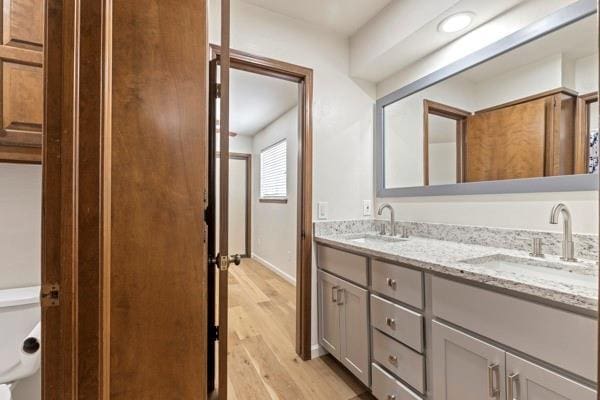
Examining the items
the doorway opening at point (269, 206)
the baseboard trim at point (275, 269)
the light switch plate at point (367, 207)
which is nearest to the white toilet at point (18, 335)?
the doorway opening at point (269, 206)

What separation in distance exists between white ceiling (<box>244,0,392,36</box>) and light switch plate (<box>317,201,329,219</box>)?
1.33m

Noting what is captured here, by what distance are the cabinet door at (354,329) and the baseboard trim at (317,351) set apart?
29 centimetres

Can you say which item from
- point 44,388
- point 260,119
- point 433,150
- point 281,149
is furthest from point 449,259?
point 260,119

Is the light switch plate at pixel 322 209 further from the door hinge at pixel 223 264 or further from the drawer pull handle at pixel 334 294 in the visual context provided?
the door hinge at pixel 223 264

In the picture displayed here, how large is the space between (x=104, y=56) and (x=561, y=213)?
1737mm

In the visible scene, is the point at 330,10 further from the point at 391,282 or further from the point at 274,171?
the point at 274,171

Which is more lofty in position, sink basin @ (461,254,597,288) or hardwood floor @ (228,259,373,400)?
sink basin @ (461,254,597,288)

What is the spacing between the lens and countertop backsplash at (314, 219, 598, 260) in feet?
3.85

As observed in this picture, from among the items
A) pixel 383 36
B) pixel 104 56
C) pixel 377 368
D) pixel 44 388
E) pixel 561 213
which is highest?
pixel 383 36

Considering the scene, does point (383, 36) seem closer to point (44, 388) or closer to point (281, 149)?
point (44, 388)

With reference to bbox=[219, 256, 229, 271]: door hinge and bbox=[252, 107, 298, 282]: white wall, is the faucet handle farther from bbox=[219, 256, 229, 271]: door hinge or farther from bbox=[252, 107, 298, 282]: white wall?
bbox=[252, 107, 298, 282]: white wall

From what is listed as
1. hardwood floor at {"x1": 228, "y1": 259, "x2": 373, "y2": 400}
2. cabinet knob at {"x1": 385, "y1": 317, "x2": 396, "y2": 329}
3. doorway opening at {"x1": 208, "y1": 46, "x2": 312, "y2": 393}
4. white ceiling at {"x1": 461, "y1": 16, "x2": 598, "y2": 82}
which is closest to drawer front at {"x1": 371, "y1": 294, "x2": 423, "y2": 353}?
cabinet knob at {"x1": 385, "y1": 317, "x2": 396, "y2": 329}

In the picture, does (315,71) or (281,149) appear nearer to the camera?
(315,71)

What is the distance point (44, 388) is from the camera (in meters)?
0.49
